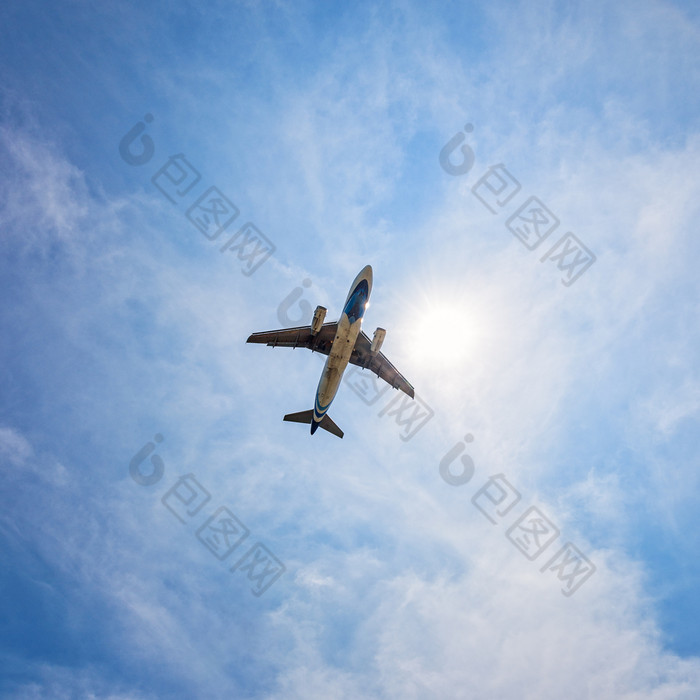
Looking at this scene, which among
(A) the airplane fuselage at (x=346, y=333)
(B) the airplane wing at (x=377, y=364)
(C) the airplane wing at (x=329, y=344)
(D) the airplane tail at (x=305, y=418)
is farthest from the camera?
(D) the airplane tail at (x=305, y=418)

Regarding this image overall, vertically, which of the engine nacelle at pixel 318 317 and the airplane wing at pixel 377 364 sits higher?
the airplane wing at pixel 377 364

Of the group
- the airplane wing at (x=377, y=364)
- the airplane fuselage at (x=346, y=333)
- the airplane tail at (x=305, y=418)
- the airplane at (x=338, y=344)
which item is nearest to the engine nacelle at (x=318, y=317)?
the airplane at (x=338, y=344)

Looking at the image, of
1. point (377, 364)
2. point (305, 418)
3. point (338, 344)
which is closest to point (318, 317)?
point (338, 344)

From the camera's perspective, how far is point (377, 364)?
195ft

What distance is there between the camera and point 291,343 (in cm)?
5747

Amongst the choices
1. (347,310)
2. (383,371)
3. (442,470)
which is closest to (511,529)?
(442,470)

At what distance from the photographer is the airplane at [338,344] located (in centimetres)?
5016

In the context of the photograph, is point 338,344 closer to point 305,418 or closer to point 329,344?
point 329,344

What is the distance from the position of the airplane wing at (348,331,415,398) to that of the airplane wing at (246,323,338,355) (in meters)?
3.35

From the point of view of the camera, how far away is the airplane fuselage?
49812mm

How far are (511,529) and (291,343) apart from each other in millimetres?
29626

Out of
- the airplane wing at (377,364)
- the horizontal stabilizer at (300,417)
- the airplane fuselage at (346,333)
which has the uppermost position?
the airplane wing at (377,364)

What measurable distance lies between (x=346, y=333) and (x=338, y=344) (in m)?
1.45

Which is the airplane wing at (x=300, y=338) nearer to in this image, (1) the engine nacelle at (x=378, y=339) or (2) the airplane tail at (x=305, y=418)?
(1) the engine nacelle at (x=378, y=339)
